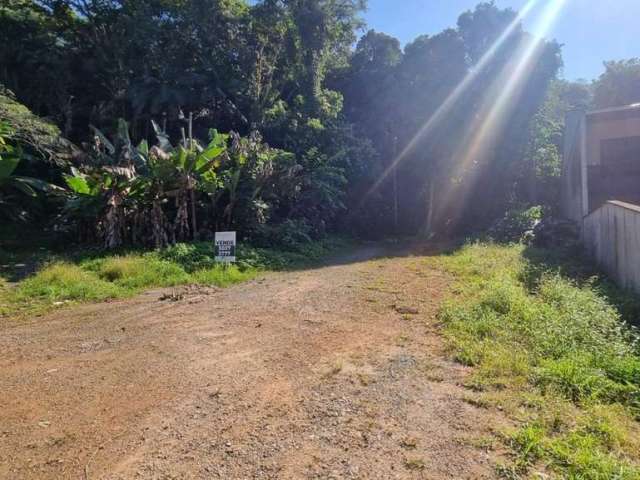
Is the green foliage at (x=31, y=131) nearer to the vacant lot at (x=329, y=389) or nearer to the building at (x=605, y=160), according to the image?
the vacant lot at (x=329, y=389)

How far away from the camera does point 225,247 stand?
8.05 meters

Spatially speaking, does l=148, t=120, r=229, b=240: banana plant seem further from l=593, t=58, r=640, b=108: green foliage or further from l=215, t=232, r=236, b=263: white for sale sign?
l=593, t=58, r=640, b=108: green foliage

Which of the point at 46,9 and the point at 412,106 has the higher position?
the point at 46,9

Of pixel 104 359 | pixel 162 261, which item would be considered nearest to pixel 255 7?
pixel 162 261

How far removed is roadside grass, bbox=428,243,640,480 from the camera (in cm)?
234

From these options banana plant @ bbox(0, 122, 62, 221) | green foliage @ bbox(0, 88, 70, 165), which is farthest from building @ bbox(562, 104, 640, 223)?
banana plant @ bbox(0, 122, 62, 221)

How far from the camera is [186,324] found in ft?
16.0

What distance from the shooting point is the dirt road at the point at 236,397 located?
7.63 ft

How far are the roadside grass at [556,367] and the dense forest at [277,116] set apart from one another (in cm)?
694

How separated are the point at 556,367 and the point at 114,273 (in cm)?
670

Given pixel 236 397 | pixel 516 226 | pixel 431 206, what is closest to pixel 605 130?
pixel 516 226

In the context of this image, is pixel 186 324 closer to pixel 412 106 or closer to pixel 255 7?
pixel 255 7

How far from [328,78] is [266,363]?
62.2 feet

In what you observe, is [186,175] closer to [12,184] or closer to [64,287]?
[64,287]
